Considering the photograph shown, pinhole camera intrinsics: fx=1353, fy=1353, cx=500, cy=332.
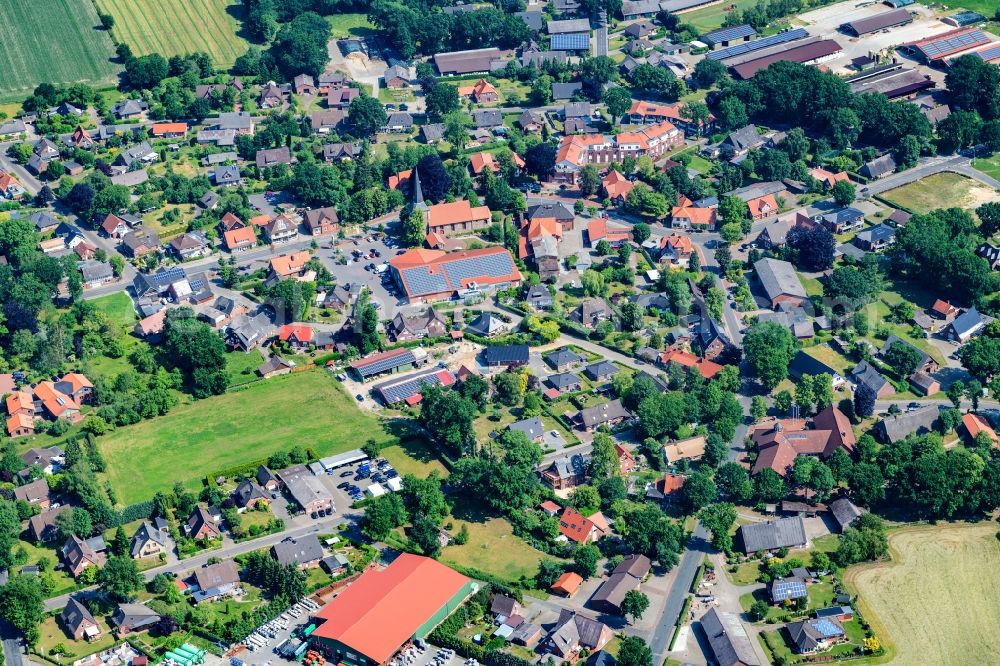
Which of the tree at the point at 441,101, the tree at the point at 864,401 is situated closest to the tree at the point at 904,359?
the tree at the point at 864,401

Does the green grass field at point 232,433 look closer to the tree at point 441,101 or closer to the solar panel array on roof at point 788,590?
the solar panel array on roof at point 788,590

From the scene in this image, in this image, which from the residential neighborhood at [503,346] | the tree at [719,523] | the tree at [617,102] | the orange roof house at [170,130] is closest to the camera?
the residential neighborhood at [503,346]

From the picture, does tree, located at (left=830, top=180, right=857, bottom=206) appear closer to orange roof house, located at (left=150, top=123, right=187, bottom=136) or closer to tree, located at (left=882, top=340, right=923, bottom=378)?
tree, located at (left=882, top=340, right=923, bottom=378)

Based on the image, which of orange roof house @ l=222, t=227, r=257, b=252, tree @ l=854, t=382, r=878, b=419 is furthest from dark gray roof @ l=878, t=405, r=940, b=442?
orange roof house @ l=222, t=227, r=257, b=252

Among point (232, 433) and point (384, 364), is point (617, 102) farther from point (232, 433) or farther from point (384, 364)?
point (232, 433)

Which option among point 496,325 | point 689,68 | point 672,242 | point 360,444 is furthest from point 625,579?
point 689,68

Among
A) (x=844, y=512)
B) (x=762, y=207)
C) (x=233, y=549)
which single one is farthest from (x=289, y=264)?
(x=844, y=512)
